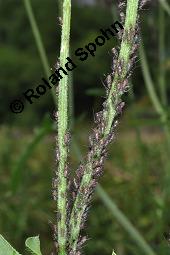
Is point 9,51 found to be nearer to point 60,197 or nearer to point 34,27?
point 34,27

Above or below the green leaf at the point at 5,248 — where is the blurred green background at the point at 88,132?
above

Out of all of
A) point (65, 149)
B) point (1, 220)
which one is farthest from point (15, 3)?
point (65, 149)

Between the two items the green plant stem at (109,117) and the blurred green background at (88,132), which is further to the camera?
the blurred green background at (88,132)

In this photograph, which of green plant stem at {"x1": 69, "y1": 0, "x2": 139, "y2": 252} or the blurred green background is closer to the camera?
green plant stem at {"x1": 69, "y1": 0, "x2": 139, "y2": 252}

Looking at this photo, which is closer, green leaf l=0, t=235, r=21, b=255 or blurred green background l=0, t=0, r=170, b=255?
green leaf l=0, t=235, r=21, b=255

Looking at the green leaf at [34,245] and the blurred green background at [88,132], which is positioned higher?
the blurred green background at [88,132]

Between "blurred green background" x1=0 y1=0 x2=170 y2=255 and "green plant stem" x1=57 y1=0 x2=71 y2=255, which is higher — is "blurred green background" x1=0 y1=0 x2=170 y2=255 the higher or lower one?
the higher one
